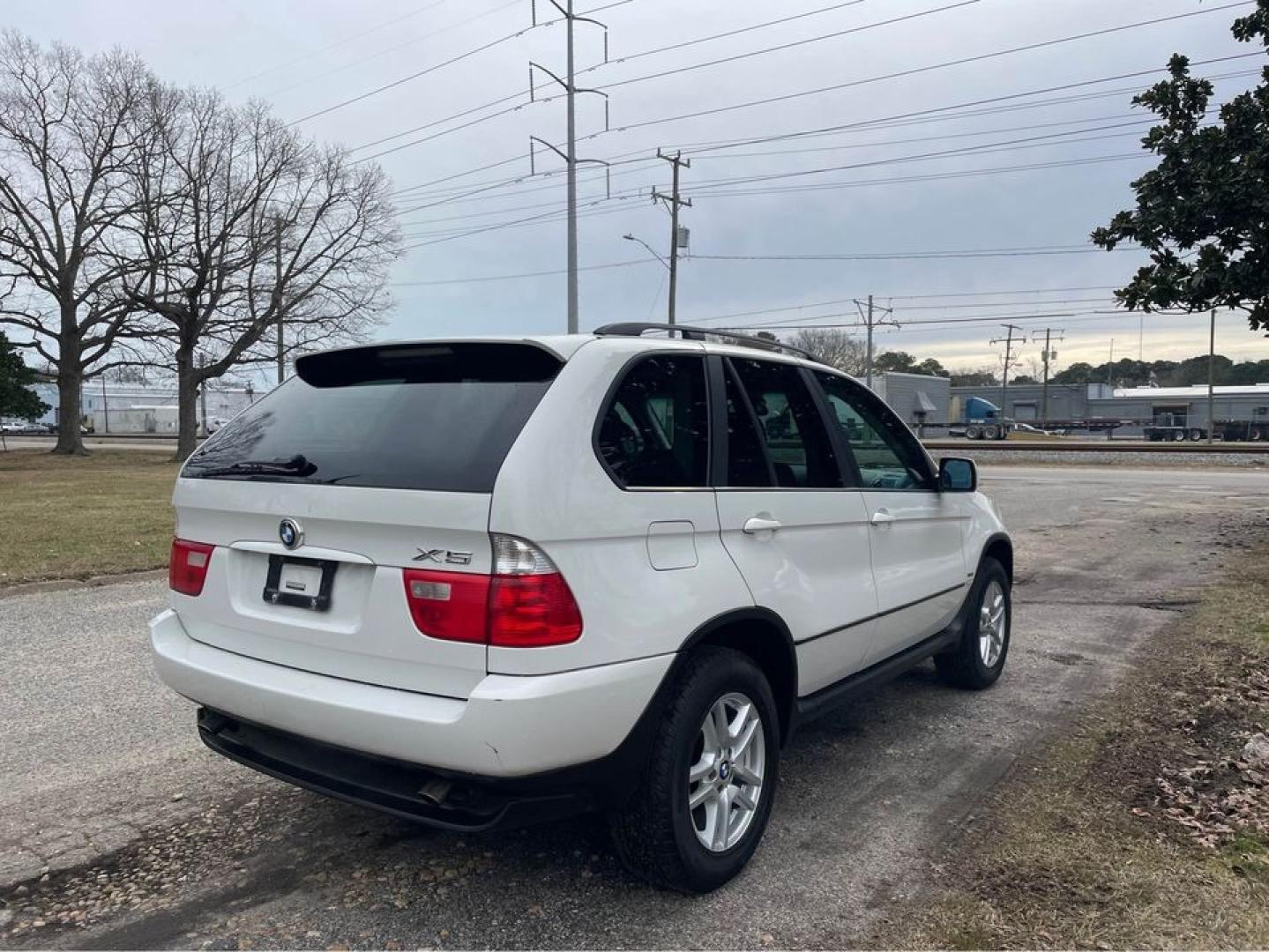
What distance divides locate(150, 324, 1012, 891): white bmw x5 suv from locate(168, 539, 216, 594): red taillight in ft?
0.04

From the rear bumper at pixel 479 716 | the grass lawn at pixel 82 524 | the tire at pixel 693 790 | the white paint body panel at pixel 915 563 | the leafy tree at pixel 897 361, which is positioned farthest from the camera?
the leafy tree at pixel 897 361

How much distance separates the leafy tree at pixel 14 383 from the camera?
34125mm

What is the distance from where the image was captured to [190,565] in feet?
10.7

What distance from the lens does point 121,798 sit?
12.3ft

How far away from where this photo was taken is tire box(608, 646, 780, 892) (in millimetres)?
2795

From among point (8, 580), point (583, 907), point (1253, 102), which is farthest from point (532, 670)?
point (1253, 102)

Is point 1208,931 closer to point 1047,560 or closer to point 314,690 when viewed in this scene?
point 314,690

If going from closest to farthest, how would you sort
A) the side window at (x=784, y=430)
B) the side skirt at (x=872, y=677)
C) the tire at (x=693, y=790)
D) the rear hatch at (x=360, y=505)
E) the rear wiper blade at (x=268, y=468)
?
the rear hatch at (x=360, y=505), the tire at (x=693, y=790), the rear wiper blade at (x=268, y=468), the side window at (x=784, y=430), the side skirt at (x=872, y=677)

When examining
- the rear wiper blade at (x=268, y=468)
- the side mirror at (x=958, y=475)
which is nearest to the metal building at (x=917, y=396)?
the side mirror at (x=958, y=475)

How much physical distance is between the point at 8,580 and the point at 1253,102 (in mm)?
14239

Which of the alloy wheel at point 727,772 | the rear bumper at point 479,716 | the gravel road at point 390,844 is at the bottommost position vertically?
the gravel road at point 390,844

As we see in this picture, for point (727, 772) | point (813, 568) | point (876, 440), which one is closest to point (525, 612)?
point (727, 772)

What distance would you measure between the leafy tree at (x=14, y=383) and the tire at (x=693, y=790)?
39071 mm

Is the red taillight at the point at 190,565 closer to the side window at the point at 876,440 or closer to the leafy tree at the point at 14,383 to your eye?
the side window at the point at 876,440
